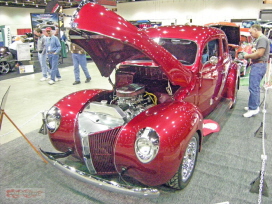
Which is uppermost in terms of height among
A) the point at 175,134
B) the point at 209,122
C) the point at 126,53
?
the point at 126,53

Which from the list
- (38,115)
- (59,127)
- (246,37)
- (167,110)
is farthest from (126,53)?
(246,37)

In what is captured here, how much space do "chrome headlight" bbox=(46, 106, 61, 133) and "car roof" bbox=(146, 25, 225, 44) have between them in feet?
5.85

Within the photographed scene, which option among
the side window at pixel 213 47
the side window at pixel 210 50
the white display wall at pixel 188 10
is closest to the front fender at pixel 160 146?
the side window at pixel 210 50

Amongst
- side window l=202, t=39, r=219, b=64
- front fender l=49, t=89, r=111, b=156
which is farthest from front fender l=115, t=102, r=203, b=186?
side window l=202, t=39, r=219, b=64

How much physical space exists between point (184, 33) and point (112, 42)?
1237 millimetres

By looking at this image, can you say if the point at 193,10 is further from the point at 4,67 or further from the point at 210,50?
the point at 210,50

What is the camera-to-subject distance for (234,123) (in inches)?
172

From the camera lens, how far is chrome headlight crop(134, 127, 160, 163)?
2.08 metres

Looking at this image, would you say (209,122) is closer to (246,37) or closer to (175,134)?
(175,134)

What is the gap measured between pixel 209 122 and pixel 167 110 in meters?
1.15

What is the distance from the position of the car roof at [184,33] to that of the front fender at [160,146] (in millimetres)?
1454

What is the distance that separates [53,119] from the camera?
2760 millimetres

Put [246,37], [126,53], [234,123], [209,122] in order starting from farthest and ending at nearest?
[246,37] < [234,123] < [209,122] < [126,53]

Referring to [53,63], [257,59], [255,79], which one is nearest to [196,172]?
[255,79]
